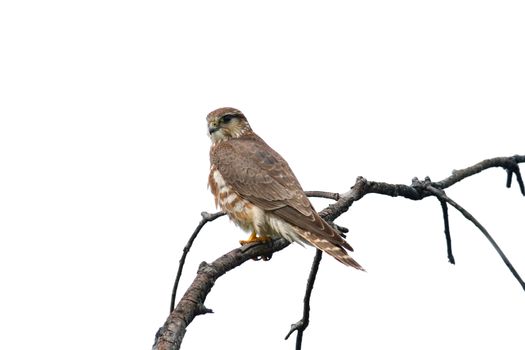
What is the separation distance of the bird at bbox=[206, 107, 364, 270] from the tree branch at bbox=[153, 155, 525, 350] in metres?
0.14

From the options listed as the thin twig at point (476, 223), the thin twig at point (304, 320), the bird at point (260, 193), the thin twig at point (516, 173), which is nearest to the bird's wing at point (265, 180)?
the bird at point (260, 193)

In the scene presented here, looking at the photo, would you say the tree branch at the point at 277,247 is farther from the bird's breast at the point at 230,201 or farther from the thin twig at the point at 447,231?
the bird's breast at the point at 230,201

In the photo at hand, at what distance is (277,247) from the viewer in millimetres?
5531

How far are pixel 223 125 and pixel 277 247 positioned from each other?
4.93ft

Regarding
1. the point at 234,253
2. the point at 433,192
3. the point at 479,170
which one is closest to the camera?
the point at 234,253

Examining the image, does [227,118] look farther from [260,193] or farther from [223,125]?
[260,193]

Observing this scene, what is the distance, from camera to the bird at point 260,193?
17.0ft

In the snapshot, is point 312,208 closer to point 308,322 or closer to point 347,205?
point 347,205

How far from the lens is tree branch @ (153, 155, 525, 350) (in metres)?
3.26

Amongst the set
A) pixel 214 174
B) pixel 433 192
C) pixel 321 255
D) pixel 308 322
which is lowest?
pixel 308 322

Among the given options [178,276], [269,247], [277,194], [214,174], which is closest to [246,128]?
[214,174]

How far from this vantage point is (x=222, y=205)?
6004mm

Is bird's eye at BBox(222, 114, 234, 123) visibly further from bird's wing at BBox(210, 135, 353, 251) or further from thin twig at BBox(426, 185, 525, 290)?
thin twig at BBox(426, 185, 525, 290)

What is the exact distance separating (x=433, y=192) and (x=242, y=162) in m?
1.47
